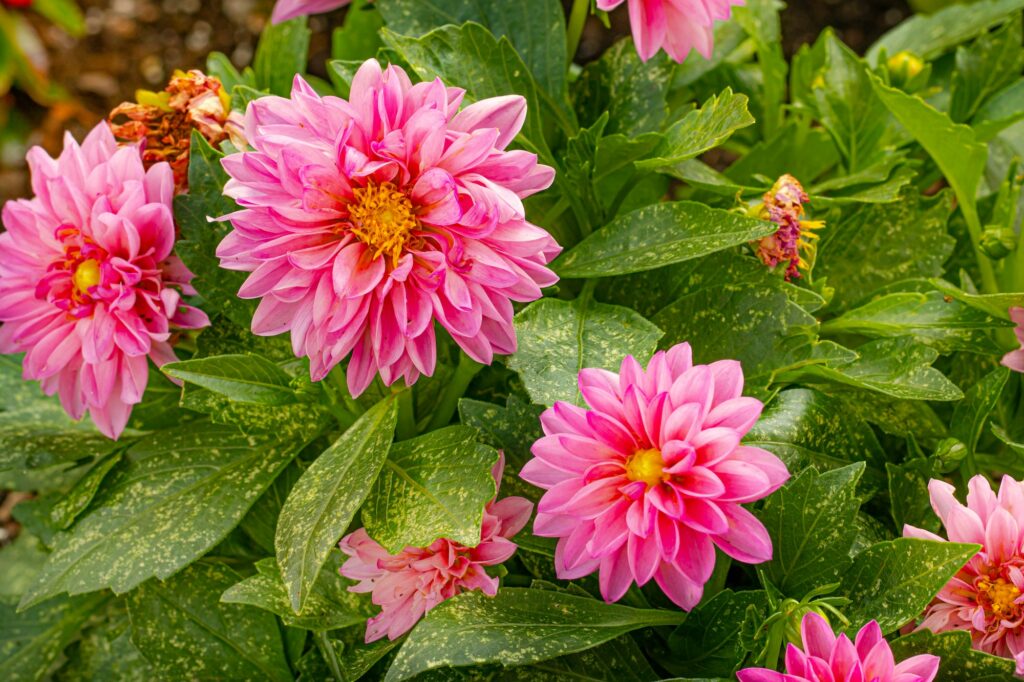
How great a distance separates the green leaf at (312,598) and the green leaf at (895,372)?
1.25 feet

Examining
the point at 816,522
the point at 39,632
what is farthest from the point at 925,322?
the point at 39,632

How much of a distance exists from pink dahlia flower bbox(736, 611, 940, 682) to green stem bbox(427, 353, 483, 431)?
0.31m

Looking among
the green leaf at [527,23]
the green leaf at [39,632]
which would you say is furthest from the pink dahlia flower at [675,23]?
the green leaf at [39,632]

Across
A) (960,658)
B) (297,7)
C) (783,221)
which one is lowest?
(960,658)

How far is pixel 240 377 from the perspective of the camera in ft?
2.48

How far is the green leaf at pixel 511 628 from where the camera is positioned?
691mm

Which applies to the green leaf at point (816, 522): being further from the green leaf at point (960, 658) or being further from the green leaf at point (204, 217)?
the green leaf at point (204, 217)

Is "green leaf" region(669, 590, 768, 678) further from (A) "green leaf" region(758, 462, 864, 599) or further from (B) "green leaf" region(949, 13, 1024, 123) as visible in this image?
(B) "green leaf" region(949, 13, 1024, 123)

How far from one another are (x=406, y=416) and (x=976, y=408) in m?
0.45

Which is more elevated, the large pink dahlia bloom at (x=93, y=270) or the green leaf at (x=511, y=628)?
the large pink dahlia bloom at (x=93, y=270)

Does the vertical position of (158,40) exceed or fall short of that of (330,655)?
it exceeds it

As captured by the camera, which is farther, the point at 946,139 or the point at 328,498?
the point at 946,139

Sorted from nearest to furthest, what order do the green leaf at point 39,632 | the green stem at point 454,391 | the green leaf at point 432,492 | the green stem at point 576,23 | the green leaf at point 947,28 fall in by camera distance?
the green leaf at point 432,492
the green stem at point 454,391
the green stem at point 576,23
the green leaf at point 39,632
the green leaf at point 947,28

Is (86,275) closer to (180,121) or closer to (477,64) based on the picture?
(180,121)
